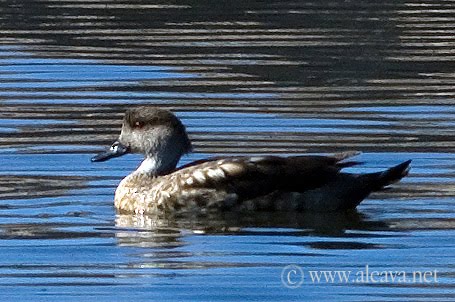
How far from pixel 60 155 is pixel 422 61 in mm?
5807

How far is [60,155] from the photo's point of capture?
46.7 feet

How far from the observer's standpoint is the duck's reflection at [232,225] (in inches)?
474

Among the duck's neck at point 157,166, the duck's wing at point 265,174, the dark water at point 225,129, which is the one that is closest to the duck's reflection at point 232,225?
the dark water at point 225,129

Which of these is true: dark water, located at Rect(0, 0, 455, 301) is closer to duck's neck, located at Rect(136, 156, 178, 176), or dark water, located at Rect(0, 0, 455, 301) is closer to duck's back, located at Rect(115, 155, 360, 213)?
duck's back, located at Rect(115, 155, 360, 213)

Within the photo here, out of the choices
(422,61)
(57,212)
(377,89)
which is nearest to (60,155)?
(57,212)

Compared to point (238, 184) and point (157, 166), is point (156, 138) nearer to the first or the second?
point (157, 166)

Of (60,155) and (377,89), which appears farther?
(377,89)

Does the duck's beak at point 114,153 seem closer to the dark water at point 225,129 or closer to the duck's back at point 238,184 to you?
the dark water at point 225,129

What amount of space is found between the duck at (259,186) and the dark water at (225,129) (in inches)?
4.4

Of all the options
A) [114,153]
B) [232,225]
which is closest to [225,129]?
[114,153]

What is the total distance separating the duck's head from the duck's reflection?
521 millimetres

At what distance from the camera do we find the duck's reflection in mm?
12039

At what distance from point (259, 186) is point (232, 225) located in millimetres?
420

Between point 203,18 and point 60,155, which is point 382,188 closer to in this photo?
point 60,155
